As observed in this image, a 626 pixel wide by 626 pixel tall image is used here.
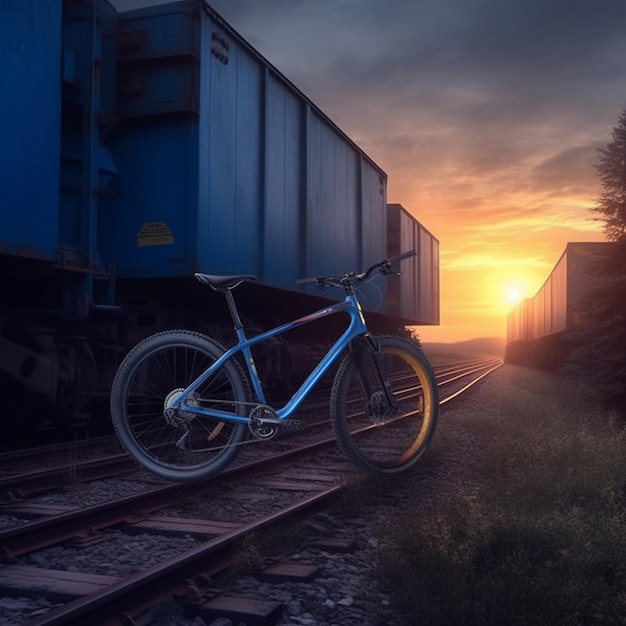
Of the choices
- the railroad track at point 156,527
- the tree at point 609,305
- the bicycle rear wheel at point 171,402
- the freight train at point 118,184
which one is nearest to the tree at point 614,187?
the tree at point 609,305

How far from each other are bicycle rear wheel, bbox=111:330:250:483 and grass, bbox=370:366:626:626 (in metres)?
1.15

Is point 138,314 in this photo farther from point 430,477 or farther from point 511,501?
point 511,501

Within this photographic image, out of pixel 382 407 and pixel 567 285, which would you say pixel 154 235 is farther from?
pixel 567 285

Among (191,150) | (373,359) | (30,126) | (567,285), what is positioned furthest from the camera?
(567,285)

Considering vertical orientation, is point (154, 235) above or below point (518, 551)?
above

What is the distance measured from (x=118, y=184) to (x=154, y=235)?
725mm

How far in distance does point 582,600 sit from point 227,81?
6826mm

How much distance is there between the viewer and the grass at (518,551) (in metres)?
2.90

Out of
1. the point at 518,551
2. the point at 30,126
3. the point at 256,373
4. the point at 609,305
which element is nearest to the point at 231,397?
the point at 256,373

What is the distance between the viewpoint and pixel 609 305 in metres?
10.8

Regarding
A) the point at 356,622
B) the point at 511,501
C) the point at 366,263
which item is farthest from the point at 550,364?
the point at 356,622

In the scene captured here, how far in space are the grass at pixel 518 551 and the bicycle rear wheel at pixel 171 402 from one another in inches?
45.4

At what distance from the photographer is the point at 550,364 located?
2608 cm

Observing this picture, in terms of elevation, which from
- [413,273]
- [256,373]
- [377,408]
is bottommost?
[377,408]
